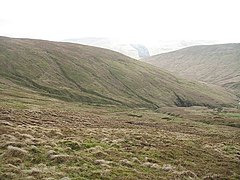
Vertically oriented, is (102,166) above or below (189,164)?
above

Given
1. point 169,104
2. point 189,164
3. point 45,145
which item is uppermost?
point 45,145

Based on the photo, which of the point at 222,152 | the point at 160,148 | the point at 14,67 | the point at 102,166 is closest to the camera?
the point at 102,166

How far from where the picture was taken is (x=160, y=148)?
35094 mm

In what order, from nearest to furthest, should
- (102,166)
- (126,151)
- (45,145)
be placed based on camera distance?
(102,166), (45,145), (126,151)

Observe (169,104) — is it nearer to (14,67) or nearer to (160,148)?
(14,67)

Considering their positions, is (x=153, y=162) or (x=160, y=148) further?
(x=160, y=148)

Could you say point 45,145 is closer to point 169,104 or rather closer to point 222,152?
point 222,152

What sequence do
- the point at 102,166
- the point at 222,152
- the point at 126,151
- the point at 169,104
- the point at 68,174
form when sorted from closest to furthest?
the point at 68,174, the point at 102,166, the point at 126,151, the point at 222,152, the point at 169,104

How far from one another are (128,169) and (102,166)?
6.15 ft

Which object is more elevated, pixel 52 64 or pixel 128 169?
pixel 128 169

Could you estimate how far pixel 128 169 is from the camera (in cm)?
2430

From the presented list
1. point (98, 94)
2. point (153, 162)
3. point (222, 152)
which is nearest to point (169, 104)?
point (98, 94)

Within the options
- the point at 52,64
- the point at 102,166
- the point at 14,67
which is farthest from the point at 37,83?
the point at 102,166

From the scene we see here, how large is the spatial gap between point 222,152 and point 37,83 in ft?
433
